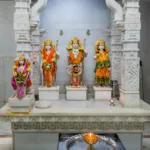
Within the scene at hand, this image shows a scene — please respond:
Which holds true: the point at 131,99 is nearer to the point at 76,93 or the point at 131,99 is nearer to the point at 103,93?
the point at 103,93

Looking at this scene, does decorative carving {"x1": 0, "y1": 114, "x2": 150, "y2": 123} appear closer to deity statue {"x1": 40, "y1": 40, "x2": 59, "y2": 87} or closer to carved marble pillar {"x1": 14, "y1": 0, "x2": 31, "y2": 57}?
deity statue {"x1": 40, "y1": 40, "x2": 59, "y2": 87}

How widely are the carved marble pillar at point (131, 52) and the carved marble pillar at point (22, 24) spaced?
1761 mm

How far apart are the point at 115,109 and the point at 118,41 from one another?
1.79m

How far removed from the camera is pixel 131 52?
3.98 meters

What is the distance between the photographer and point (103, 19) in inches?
209

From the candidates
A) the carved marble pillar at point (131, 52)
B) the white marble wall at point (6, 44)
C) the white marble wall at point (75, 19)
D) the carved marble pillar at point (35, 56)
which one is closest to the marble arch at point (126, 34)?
the carved marble pillar at point (131, 52)

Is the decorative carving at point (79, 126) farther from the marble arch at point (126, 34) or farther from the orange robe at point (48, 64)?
the orange robe at point (48, 64)

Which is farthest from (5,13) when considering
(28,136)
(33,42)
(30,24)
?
(28,136)

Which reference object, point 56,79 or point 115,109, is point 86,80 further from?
point 115,109

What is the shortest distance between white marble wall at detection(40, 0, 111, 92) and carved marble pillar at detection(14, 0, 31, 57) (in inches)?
50.2

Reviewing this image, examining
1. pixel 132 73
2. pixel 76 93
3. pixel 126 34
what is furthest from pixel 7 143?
pixel 126 34

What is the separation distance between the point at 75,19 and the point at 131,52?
6.26 feet

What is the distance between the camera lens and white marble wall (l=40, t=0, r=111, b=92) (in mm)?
5301

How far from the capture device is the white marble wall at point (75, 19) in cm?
530
